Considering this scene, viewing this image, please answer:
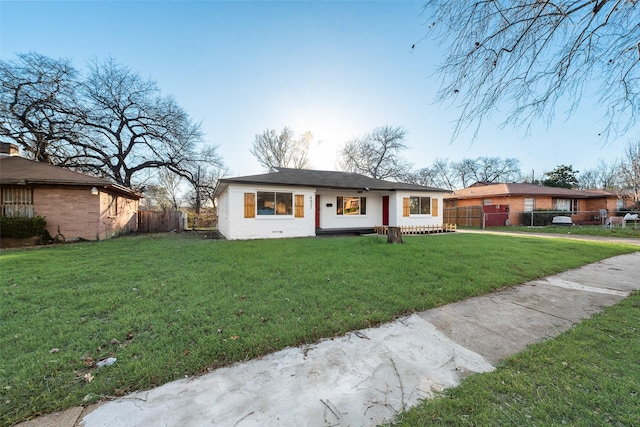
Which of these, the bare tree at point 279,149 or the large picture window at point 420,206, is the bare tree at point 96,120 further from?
the large picture window at point 420,206

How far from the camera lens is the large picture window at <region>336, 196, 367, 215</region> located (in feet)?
49.1

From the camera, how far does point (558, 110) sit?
143 inches

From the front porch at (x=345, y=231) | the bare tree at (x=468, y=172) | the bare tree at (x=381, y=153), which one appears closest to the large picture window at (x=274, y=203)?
the front porch at (x=345, y=231)

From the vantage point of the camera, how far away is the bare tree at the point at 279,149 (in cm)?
2961

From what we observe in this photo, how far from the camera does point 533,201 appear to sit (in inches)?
856

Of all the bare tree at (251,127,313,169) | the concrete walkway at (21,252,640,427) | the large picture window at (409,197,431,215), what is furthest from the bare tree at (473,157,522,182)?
the concrete walkway at (21,252,640,427)

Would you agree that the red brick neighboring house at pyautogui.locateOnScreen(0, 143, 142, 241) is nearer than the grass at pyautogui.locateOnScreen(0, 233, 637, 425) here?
No

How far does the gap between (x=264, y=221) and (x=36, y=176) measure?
952 centimetres

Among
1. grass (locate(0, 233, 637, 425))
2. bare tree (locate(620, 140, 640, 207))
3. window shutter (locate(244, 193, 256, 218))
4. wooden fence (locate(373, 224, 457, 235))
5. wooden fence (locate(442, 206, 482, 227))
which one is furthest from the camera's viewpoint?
wooden fence (locate(442, 206, 482, 227))

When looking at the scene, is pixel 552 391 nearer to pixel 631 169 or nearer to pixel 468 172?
pixel 631 169

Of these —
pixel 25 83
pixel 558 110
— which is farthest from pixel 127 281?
pixel 25 83

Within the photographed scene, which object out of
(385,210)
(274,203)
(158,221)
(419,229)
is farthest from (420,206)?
(158,221)

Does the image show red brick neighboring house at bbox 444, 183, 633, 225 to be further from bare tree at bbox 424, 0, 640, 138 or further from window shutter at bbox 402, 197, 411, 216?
bare tree at bbox 424, 0, 640, 138

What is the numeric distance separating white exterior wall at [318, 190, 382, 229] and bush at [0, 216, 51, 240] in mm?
12253
